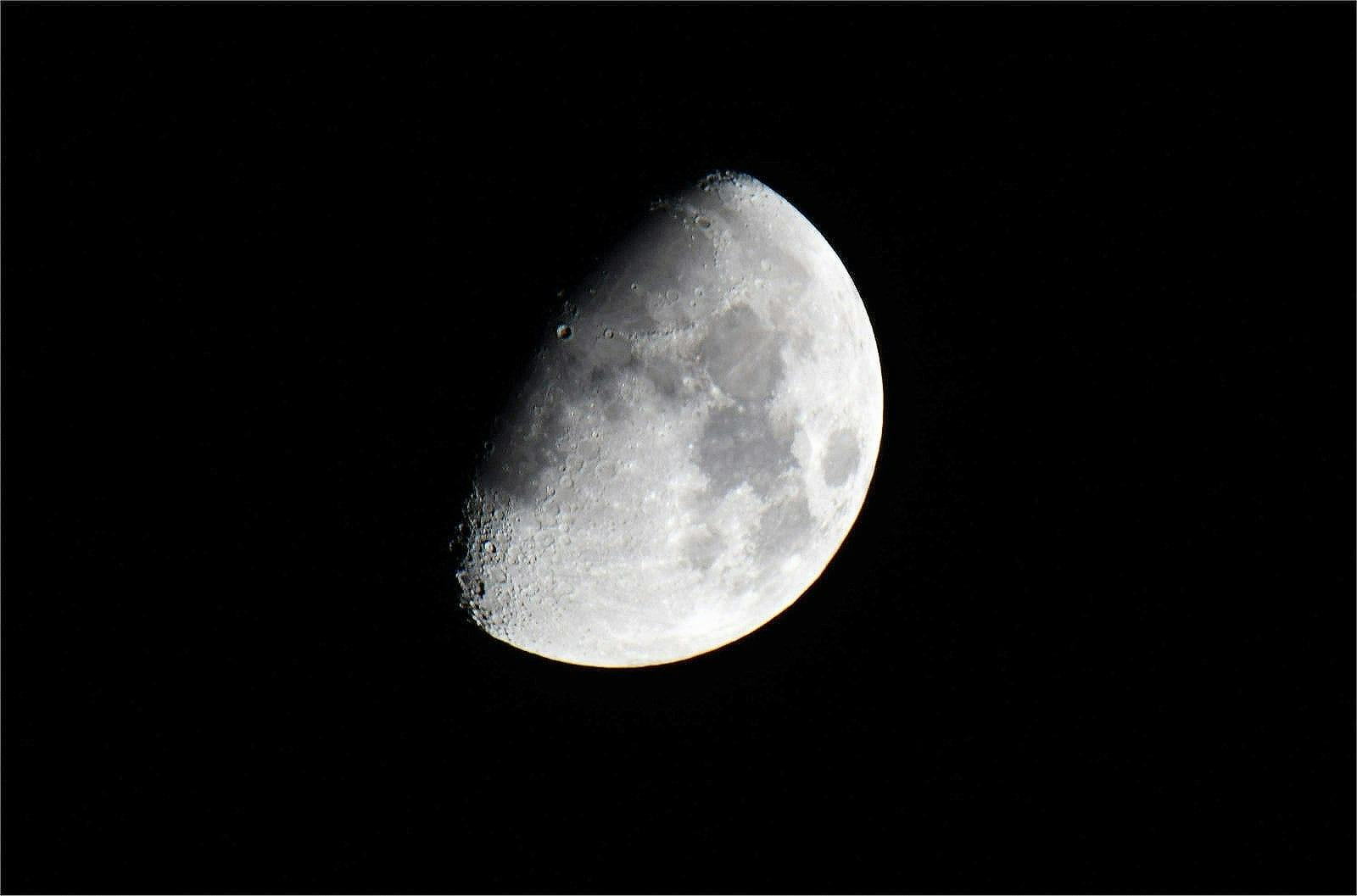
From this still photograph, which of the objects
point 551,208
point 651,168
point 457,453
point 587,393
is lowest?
point 457,453

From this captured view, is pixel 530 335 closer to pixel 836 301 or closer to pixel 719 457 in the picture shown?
pixel 719 457

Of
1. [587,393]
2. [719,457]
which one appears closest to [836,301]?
[719,457]

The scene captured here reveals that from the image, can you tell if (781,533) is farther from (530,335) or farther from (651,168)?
(651,168)

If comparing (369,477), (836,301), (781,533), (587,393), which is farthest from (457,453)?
(836,301)

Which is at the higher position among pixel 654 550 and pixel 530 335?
pixel 530 335

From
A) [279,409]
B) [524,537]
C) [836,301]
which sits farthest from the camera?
[836,301]

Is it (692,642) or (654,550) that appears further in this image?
(692,642)

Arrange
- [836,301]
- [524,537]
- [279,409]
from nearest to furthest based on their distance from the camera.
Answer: [279,409] → [524,537] → [836,301]
